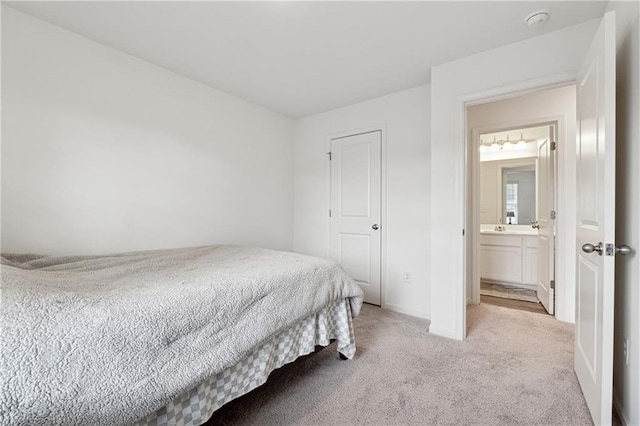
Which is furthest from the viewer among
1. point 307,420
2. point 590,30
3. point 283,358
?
point 590,30

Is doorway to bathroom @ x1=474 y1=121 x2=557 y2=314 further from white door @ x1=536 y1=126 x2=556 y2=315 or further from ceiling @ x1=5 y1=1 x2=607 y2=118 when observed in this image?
ceiling @ x1=5 y1=1 x2=607 y2=118

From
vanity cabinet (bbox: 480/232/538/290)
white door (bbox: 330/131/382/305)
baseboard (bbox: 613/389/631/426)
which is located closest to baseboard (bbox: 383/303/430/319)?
white door (bbox: 330/131/382/305)

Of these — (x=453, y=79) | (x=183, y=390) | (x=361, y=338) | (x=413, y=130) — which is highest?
(x=453, y=79)

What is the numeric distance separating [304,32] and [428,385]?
2496 mm

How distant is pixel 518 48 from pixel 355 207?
2052 mm

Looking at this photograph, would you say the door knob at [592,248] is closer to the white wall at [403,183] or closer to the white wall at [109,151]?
the white wall at [403,183]

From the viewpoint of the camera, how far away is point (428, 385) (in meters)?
1.77

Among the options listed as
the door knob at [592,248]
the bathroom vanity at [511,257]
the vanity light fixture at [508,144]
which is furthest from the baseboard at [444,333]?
the vanity light fixture at [508,144]

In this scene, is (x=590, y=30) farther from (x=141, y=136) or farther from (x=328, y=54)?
(x=141, y=136)

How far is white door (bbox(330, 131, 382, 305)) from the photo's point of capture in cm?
328

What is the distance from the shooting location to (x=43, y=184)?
6.31 feet

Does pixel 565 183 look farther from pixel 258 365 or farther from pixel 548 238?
pixel 258 365

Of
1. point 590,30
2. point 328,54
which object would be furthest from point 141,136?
point 590,30

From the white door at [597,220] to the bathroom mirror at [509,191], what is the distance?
9.87 feet
